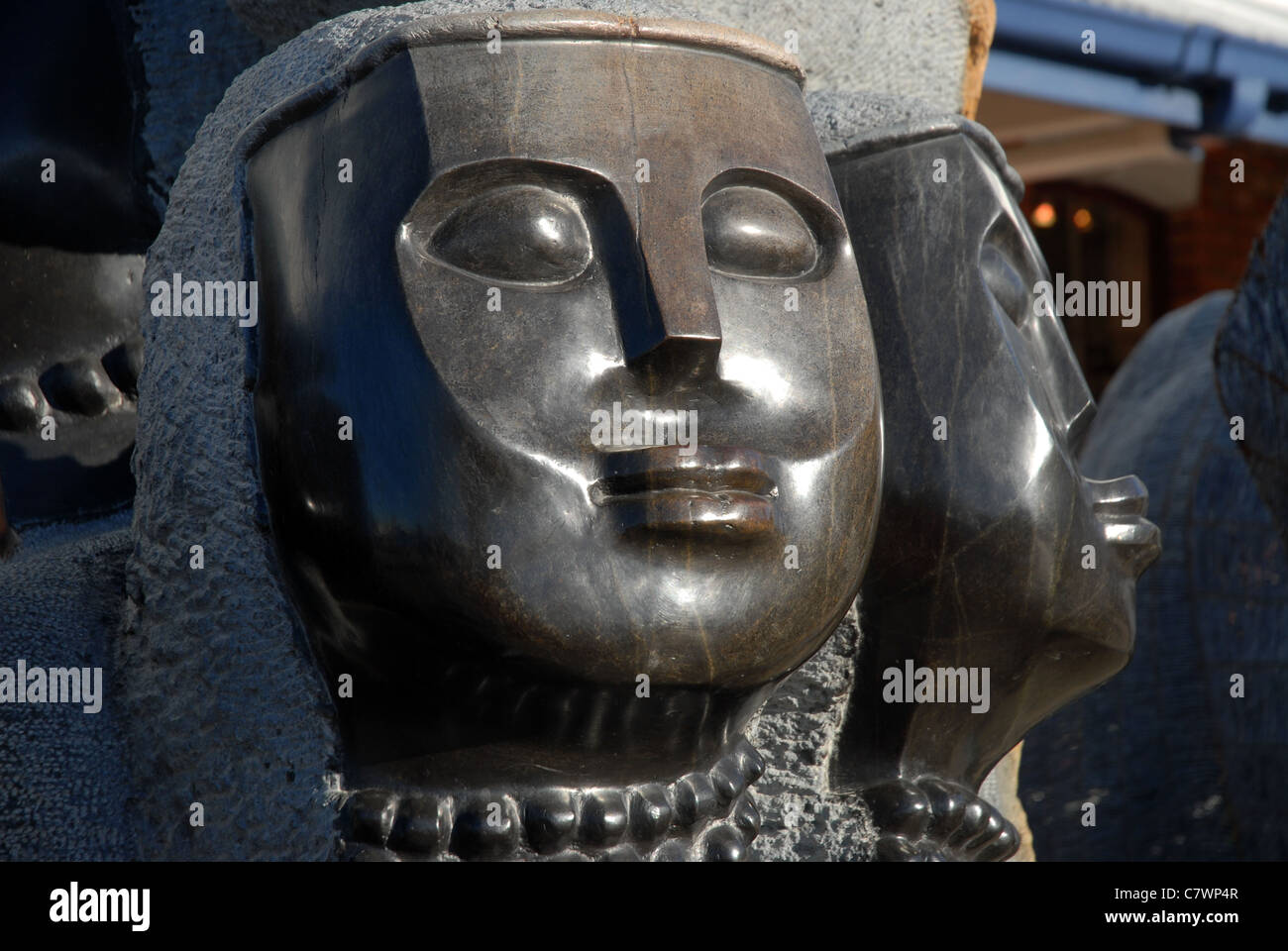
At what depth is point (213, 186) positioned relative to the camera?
1263 millimetres

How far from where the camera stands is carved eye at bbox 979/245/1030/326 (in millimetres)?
1416

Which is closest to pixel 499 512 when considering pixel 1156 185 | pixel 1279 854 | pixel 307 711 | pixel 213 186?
pixel 307 711

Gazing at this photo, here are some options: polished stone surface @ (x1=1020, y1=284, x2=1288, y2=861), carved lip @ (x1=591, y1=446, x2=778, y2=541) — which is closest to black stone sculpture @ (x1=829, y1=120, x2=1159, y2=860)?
carved lip @ (x1=591, y1=446, x2=778, y2=541)

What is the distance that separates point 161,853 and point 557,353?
0.51 m

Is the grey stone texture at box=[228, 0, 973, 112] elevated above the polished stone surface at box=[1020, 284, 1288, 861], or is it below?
above

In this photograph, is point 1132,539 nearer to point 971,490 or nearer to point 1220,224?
point 971,490

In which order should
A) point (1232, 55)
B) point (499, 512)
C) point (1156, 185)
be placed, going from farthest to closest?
1. point (1156, 185)
2. point (1232, 55)
3. point (499, 512)

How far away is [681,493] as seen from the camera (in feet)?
3.57

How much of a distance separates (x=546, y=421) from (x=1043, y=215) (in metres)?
5.10

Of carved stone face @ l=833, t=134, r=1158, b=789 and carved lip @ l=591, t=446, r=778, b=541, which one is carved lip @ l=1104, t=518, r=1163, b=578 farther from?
carved lip @ l=591, t=446, r=778, b=541

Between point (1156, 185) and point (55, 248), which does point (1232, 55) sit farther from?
point (55, 248)

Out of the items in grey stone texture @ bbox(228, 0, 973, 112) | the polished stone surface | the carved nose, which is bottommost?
the polished stone surface

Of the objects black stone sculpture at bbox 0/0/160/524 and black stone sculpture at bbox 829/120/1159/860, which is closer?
black stone sculpture at bbox 829/120/1159/860

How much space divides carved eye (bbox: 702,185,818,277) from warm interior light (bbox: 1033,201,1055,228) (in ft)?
16.1
